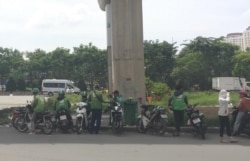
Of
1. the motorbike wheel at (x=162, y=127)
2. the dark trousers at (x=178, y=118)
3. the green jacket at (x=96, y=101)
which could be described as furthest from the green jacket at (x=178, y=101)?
the green jacket at (x=96, y=101)

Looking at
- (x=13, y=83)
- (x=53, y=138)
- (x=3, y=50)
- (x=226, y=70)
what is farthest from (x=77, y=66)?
(x=53, y=138)

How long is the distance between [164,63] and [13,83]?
91.3ft

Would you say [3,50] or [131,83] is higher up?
[3,50]

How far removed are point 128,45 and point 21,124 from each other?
5.87m

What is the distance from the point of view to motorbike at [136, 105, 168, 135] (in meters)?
14.5

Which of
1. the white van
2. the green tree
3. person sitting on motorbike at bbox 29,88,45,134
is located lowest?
person sitting on motorbike at bbox 29,88,45,134

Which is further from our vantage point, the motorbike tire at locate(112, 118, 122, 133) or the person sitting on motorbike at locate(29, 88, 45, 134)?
the person sitting on motorbike at locate(29, 88, 45, 134)

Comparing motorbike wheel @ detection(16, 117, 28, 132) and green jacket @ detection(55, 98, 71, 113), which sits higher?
green jacket @ detection(55, 98, 71, 113)

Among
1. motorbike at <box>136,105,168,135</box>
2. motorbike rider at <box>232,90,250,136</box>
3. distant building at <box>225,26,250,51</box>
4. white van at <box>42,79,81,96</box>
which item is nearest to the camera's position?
motorbike rider at <box>232,90,250,136</box>

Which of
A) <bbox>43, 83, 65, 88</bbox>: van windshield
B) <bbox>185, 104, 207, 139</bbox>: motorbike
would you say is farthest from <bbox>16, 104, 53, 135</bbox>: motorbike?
<bbox>43, 83, 65, 88</bbox>: van windshield

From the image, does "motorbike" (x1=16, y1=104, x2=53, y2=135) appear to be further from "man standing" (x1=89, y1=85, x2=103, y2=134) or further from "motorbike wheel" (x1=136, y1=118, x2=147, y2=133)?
"motorbike wheel" (x1=136, y1=118, x2=147, y2=133)
